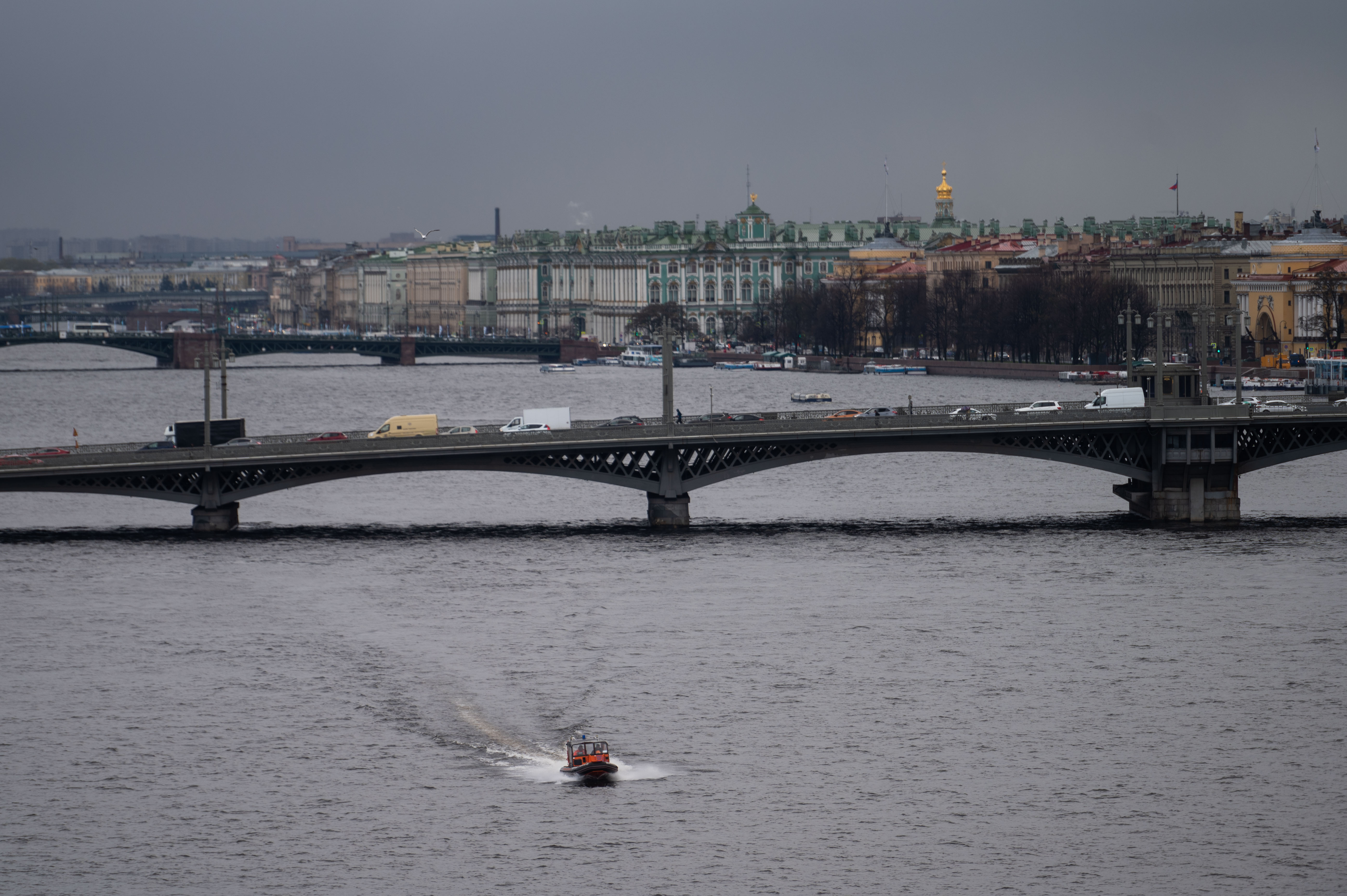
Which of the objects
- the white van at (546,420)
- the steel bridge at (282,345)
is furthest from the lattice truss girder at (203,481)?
the steel bridge at (282,345)

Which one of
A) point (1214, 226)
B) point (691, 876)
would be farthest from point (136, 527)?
point (1214, 226)

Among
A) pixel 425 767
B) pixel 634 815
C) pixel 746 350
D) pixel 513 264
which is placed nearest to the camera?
pixel 634 815

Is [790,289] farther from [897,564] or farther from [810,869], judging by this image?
[810,869]

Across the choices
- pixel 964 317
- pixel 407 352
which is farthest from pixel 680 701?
pixel 407 352

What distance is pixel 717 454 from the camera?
38.5m

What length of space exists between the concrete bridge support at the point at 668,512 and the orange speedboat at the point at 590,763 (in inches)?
612

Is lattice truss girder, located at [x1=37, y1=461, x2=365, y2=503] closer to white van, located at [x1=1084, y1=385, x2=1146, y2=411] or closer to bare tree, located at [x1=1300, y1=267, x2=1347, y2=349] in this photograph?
white van, located at [x1=1084, y1=385, x2=1146, y2=411]

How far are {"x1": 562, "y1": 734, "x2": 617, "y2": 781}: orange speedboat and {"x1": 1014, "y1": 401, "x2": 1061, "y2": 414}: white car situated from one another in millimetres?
17785

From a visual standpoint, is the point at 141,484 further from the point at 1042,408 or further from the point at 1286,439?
the point at 1286,439

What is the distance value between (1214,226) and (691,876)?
9775 centimetres

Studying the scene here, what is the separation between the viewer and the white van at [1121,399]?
42594 mm

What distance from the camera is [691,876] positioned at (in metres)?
20.8

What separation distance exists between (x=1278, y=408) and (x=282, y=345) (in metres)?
73.8

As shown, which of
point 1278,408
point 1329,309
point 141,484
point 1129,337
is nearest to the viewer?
point 141,484
